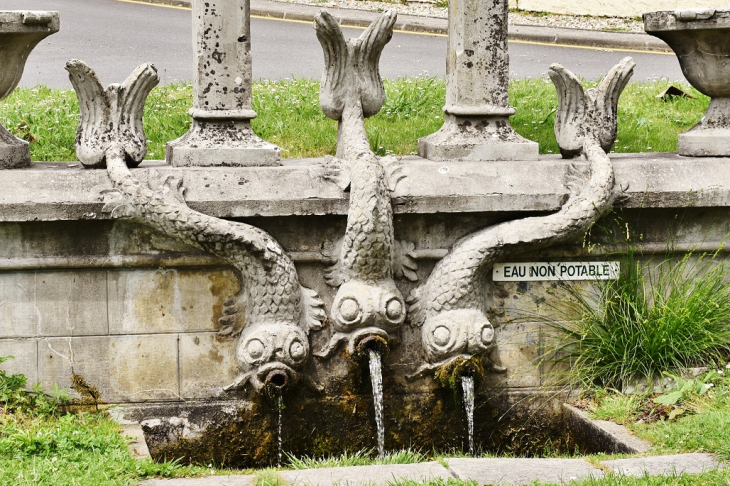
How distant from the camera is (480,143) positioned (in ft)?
18.5

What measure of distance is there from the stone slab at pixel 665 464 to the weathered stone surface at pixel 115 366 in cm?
225

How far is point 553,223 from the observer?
5.34 metres

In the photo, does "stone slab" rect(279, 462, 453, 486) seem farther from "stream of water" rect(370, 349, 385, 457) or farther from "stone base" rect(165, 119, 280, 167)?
"stone base" rect(165, 119, 280, 167)

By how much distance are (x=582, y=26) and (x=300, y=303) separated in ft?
34.7

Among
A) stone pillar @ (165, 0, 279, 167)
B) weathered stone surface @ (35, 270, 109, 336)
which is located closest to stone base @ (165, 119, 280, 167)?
stone pillar @ (165, 0, 279, 167)

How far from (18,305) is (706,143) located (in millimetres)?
3732

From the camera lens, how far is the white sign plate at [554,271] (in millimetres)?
5566

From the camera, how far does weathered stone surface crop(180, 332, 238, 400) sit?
5352mm

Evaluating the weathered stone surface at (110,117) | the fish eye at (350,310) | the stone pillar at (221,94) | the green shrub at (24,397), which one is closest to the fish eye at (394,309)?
the fish eye at (350,310)

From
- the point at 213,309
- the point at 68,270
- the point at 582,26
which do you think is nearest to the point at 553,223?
the point at 213,309

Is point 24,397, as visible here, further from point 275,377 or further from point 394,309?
point 394,309

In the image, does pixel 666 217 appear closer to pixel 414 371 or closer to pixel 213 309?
pixel 414 371

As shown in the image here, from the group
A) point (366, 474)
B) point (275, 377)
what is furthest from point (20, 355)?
point (366, 474)

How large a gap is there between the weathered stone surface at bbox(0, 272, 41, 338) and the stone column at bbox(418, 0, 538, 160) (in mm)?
2180
